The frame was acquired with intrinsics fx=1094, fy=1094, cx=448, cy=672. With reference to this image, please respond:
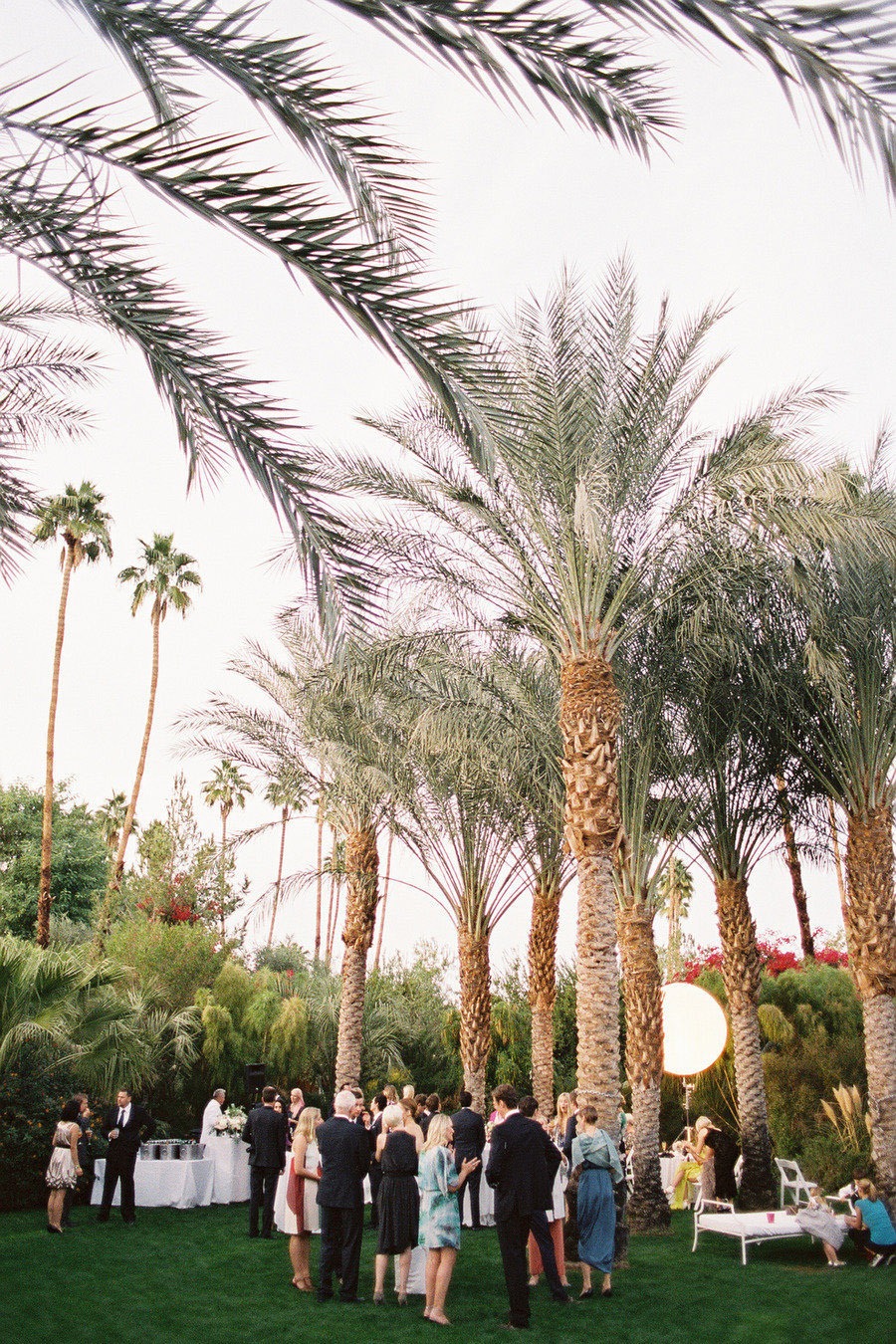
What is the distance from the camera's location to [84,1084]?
703 inches

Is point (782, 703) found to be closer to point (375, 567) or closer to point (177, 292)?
point (375, 567)

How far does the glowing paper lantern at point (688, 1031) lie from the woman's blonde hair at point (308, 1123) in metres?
9.61

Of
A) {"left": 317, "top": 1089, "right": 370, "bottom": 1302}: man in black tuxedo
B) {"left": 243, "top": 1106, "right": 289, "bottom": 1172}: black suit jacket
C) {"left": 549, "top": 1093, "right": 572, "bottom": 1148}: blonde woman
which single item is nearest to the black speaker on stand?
{"left": 243, "top": 1106, "right": 289, "bottom": 1172}: black suit jacket

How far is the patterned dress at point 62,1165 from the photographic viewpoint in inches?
502

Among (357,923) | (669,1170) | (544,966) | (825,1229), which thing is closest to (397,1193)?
(825,1229)

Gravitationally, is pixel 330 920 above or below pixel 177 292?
above

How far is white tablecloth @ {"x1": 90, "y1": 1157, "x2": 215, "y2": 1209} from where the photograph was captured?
51.6ft

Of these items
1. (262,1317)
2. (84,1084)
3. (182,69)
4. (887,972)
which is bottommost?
(262,1317)

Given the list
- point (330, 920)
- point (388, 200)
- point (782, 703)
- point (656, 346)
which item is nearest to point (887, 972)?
point (782, 703)

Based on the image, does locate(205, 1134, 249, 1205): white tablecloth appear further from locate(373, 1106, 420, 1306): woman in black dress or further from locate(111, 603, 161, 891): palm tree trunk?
locate(111, 603, 161, 891): palm tree trunk

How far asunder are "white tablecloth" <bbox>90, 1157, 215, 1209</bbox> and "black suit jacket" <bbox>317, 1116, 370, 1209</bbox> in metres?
8.03

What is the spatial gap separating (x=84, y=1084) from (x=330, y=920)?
41062 millimetres

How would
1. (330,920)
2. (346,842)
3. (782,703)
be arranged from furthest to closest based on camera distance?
1. (330,920)
2. (346,842)
3. (782,703)

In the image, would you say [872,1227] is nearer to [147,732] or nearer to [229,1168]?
[229,1168]
